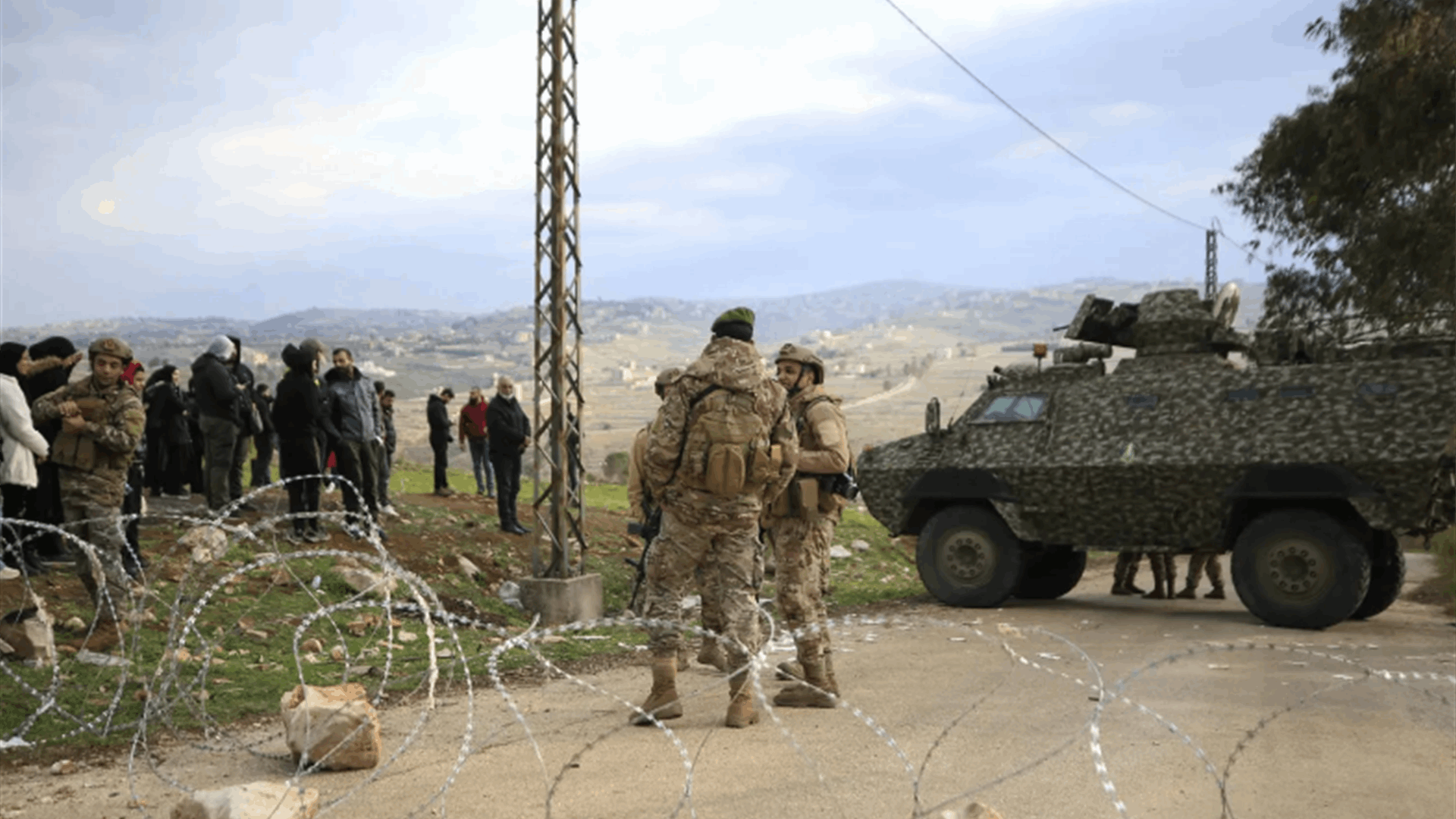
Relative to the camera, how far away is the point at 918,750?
6.21 meters

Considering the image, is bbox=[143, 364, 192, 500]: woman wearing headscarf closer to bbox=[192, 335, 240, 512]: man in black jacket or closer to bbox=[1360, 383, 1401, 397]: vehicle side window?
bbox=[192, 335, 240, 512]: man in black jacket

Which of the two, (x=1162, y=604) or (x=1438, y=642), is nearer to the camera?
(x=1438, y=642)

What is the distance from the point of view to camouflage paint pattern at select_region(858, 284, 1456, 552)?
10.3 metres

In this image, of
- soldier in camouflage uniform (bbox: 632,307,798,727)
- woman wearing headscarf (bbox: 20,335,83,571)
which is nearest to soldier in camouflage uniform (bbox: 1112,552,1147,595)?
soldier in camouflage uniform (bbox: 632,307,798,727)

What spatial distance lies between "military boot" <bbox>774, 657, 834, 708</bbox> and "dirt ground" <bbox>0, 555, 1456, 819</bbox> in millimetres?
143

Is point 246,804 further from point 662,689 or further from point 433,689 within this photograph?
point 662,689

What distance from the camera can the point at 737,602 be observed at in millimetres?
6785

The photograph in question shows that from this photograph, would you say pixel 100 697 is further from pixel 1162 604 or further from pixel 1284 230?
pixel 1284 230

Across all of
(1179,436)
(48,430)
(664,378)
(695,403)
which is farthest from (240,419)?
(1179,436)

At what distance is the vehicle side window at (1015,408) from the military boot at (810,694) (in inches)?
220

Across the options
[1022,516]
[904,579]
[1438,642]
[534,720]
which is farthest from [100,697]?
[904,579]

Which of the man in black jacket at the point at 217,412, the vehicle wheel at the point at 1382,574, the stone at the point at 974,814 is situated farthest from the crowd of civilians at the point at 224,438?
the vehicle wheel at the point at 1382,574

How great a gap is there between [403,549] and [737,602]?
5.95 m

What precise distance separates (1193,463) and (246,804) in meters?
8.45
